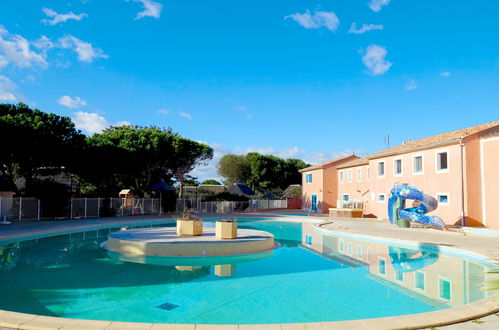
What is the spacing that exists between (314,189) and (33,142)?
25.4m

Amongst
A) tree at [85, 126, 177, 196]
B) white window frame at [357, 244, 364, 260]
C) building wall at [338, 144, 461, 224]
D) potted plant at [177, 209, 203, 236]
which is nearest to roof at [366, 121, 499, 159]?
building wall at [338, 144, 461, 224]

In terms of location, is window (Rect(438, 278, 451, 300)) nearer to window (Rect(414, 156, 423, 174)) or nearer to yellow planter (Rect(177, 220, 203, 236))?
yellow planter (Rect(177, 220, 203, 236))

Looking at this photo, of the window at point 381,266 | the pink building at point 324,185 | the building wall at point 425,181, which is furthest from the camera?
the pink building at point 324,185

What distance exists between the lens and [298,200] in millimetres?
41938

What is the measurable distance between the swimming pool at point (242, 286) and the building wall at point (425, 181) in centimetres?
824

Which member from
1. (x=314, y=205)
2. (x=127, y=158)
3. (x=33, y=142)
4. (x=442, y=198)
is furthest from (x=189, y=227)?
(x=314, y=205)

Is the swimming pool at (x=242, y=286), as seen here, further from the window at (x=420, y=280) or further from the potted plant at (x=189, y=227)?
the potted plant at (x=189, y=227)

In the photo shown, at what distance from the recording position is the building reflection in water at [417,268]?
7.45m

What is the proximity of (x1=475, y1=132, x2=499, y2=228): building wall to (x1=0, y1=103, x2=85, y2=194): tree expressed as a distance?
1029 inches

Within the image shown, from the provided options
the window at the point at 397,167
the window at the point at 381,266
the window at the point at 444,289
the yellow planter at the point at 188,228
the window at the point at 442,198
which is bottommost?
the window at the point at 381,266

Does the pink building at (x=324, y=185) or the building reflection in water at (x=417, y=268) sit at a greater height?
the pink building at (x=324, y=185)

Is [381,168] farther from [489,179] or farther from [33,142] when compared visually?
[33,142]

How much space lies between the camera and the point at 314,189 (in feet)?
119

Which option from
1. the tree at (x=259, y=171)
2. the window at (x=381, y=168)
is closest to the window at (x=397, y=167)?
the window at (x=381, y=168)
